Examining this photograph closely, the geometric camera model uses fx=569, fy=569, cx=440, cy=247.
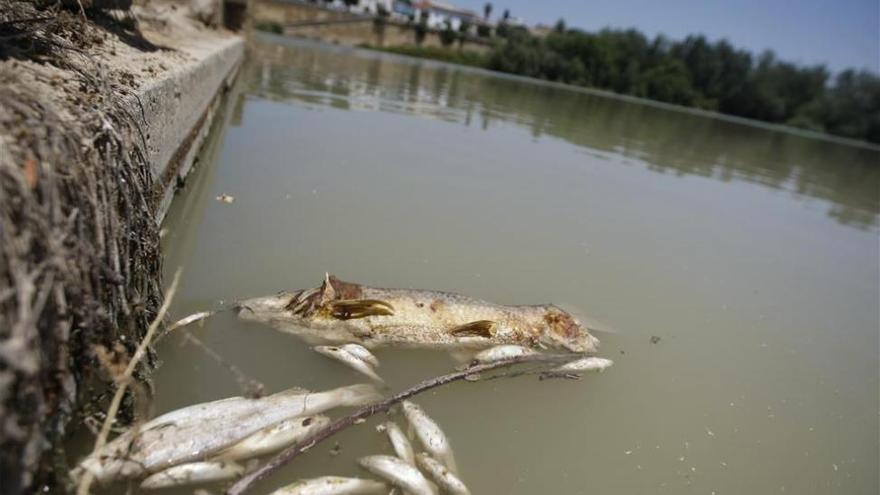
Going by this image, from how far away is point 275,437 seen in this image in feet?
9.30

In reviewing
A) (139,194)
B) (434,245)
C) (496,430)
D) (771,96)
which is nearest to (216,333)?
(139,194)

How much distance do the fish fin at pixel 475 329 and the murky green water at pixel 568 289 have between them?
0.32 m

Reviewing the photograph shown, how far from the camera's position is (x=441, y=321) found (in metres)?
4.29

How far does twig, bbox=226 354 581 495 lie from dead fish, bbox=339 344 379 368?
1.61 ft

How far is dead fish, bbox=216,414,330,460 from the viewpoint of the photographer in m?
2.73

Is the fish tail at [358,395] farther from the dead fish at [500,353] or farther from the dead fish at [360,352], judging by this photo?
the dead fish at [500,353]

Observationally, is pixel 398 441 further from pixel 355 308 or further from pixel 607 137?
pixel 607 137

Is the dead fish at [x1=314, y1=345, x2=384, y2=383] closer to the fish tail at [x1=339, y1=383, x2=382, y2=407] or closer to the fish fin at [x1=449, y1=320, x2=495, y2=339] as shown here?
the fish tail at [x1=339, y1=383, x2=382, y2=407]

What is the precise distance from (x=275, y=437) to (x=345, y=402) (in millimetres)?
577

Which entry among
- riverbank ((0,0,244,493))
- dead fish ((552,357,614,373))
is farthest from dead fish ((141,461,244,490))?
dead fish ((552,357,614,373))

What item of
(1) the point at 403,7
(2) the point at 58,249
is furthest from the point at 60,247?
(1) the point at 403,7

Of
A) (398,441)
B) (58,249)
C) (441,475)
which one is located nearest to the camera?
(58,249)

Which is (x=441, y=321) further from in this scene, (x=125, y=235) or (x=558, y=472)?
(x=125, y=235)

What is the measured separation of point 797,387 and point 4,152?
5.82 metres
